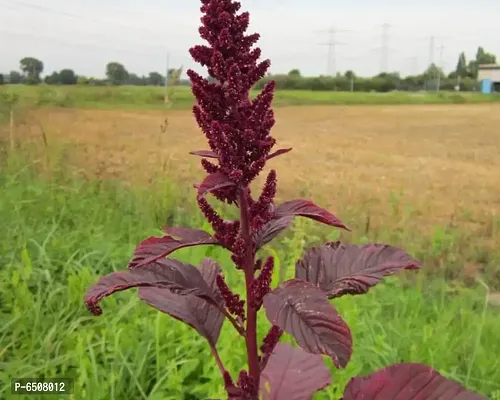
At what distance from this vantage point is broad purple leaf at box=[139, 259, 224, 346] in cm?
52

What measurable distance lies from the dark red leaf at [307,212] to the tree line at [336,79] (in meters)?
1.49

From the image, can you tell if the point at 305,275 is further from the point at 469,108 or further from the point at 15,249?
the point at 469,108

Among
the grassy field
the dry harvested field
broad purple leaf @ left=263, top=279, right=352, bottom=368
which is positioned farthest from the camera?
the dry harvested field

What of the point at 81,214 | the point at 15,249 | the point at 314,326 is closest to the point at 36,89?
the point at 81,214

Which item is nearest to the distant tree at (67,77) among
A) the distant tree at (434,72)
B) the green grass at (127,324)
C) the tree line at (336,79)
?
the tree line at (336,79)

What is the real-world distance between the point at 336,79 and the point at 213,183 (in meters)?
1.93

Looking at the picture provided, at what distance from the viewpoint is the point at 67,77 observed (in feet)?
6.75

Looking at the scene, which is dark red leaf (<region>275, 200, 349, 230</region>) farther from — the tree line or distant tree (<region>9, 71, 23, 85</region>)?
distant tree (<region>9, 71, 23, 85</region>)

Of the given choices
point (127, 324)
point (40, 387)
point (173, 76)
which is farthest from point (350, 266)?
point (173, 76)

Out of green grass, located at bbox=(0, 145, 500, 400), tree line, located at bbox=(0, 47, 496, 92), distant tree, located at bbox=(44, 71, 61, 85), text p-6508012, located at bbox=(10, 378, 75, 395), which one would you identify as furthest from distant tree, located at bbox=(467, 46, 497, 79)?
text p-6508012, located at bbox=(10, 378, 75, 395)

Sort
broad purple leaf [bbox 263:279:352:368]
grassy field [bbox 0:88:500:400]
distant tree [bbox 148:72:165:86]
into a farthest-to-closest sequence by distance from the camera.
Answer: distant tree [bbox 148:72:165:86] < grassy field [bbox 0:88:500:400] < broad purple leaf [bbox 263:279:352:368]

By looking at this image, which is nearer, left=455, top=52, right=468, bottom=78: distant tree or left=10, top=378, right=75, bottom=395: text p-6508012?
left=10, top=378, right=75, bottom=395: text p-6508012

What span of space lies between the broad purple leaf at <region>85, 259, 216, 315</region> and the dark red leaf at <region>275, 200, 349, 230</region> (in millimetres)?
84

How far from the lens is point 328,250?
0.50m
